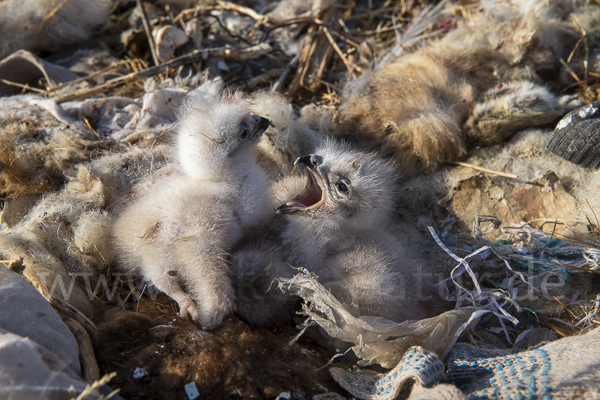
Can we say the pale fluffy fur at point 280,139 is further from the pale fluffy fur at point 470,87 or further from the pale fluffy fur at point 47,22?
the pale fluffy fur at point 47,22

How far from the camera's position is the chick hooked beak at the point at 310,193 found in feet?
6.23

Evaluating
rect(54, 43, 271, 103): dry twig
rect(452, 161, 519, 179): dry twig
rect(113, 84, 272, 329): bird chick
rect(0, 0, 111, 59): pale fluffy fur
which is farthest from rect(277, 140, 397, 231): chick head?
rect(0, 0, 111, 59): pale fluffy fur

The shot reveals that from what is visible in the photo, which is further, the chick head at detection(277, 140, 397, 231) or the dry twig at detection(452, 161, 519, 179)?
the dry twig at detection(452, 161, 519, 179)

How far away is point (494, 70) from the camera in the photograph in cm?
A: 265

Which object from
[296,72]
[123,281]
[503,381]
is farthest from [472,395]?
[296,72]

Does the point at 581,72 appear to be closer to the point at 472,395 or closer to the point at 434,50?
the point at 434,50

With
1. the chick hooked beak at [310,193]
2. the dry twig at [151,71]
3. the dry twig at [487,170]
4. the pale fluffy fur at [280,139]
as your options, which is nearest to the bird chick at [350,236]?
the chick hooked beak at [310,193]

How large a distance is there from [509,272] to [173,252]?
1.43 metres

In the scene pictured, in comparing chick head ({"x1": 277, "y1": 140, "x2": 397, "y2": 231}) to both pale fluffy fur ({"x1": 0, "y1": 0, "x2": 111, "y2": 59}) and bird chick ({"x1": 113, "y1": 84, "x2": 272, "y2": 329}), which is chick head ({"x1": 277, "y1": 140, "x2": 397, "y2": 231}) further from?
pale fluffy fur ({"x1": 0, "y1": 0, "x2": 111, "y2": 59})

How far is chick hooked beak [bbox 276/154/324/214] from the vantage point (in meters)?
1.90

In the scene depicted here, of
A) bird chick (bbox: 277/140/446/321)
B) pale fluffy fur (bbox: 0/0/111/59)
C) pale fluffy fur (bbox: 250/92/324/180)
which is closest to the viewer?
bird chick (bbox: 277/140/446/321)

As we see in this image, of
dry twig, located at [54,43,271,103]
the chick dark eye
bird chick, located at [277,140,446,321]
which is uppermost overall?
the chick dark eye

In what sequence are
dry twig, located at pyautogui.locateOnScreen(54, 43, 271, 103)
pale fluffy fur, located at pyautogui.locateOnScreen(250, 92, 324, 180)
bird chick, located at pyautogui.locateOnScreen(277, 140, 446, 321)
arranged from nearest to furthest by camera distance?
bird chick, located at pyautogui.locateOnScreen(277, 140, 446, 321)
pale fluffy fur, located at pyautogui.locateOnScreen(250, 92, 324, 180)
dry twig, located at pyautogui.locateOnScreen(54, 43, 271, 103)

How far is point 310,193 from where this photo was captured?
2031 mm
